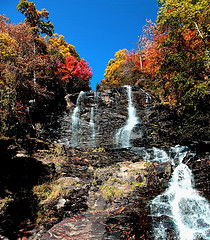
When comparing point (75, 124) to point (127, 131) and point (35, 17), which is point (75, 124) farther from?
point (35, 17)

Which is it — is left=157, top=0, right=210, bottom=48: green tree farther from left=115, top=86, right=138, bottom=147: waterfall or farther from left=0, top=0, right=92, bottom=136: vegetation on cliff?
left=0, top=0, right=92, bottom=136: vegetation on cliff

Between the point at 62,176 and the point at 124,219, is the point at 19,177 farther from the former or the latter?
the point at 124,219

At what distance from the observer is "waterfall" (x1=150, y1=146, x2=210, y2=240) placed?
3340 mm

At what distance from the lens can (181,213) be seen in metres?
4.16

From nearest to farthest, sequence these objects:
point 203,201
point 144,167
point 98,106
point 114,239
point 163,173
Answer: point 114,239
point 203,201
point 163,173
point 144,167
point 98,106

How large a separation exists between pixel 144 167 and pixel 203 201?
2.69 metres

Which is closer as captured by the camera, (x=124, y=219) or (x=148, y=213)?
(x=124, y=219)

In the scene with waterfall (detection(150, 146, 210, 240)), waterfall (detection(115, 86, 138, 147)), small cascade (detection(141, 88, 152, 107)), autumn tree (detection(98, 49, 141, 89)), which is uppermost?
autumn tree (detection(98, 49, 141, 89))

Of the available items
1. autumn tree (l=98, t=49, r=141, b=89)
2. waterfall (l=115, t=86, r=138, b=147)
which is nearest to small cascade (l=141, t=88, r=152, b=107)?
waterfall (l=115, t=86, r=138, b=147)

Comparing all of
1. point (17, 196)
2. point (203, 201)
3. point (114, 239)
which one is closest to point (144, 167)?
point (203, 201)

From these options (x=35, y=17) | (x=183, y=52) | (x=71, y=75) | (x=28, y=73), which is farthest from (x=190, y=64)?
(x=35, y=17)

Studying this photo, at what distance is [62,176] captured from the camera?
7.17 metres

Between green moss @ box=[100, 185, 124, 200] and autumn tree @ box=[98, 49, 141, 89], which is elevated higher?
autumn tree @ box=[98, 49, 141, 89]

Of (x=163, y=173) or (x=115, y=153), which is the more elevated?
(x=115, y=153)
